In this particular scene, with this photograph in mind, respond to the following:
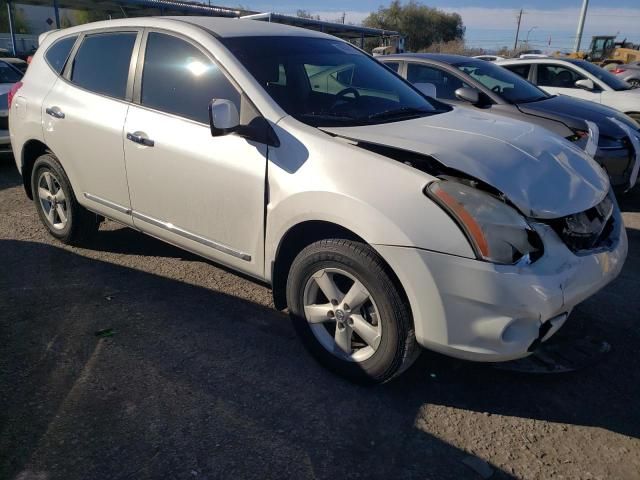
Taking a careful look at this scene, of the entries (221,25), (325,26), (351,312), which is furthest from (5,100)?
(325,26)

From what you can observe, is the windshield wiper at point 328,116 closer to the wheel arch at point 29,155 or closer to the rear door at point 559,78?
the wheel arch at point 29,155

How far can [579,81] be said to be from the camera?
321 inches

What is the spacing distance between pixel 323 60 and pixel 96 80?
66.2 inches

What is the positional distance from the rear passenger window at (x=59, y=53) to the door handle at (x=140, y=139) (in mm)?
1296

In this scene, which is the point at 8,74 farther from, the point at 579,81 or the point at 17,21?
the point at 17,21

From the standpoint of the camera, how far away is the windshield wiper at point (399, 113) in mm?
3209

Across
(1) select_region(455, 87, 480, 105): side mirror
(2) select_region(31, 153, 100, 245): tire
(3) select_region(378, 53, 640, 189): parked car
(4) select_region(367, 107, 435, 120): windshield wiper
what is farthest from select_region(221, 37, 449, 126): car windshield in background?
(2) select_region(31, 153, 100, 245): tire

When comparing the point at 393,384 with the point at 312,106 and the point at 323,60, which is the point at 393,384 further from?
the point at 323,60

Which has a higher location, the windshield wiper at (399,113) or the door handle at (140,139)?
the windshield wiper at (399,113)

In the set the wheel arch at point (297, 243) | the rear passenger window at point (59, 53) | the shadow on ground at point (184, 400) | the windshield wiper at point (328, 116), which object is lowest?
the shadow on ground at point (184, 400)

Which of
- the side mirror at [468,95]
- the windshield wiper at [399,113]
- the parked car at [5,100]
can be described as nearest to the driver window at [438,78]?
the side mirror at [468,95]

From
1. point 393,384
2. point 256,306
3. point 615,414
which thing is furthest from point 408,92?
point 615,414

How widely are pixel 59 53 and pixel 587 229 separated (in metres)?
4.11

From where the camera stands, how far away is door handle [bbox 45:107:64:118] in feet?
13.2
